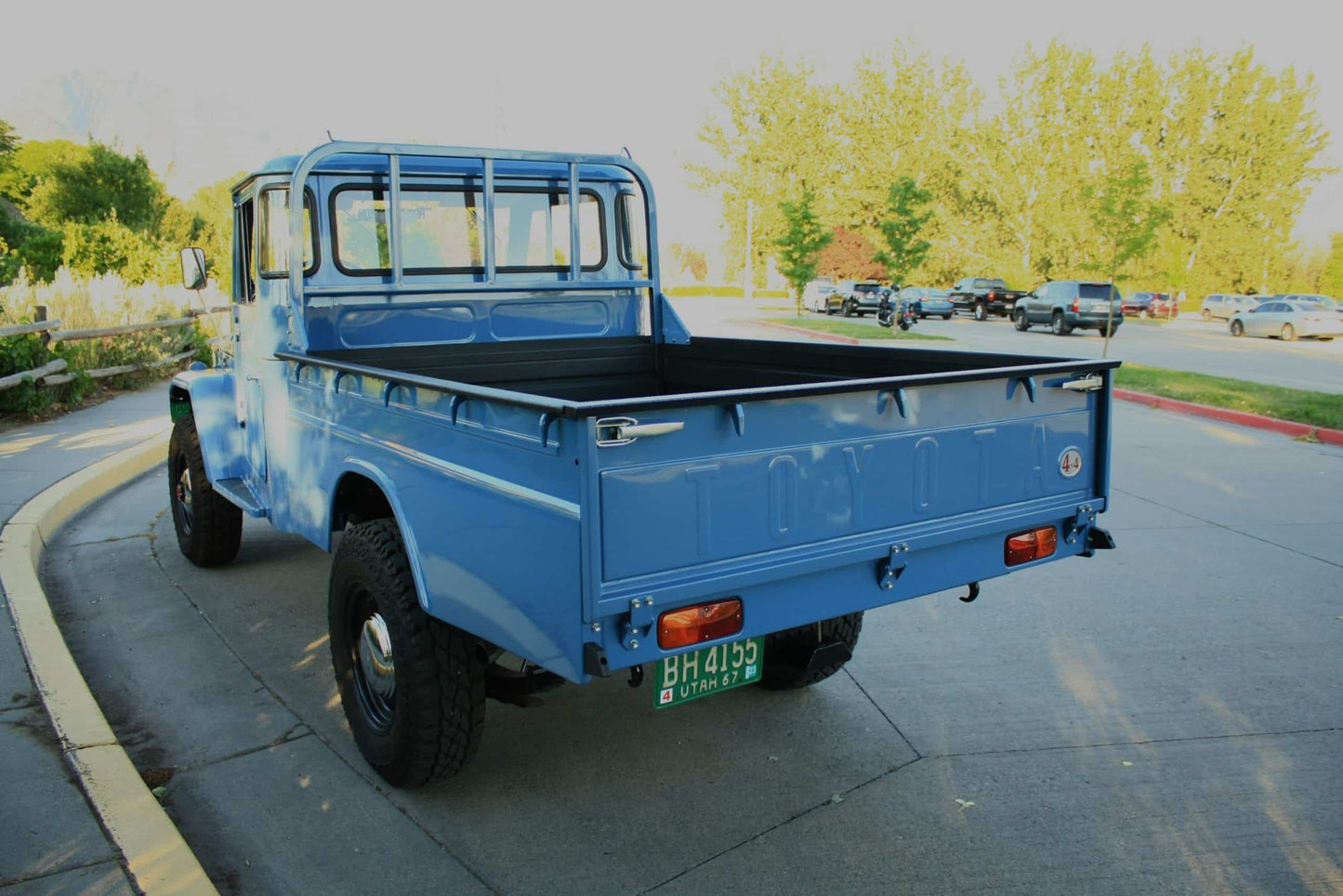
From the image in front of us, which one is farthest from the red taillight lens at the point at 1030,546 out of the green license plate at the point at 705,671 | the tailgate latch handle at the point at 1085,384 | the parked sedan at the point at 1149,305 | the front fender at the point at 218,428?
the parked sedan at the point at 1149,305

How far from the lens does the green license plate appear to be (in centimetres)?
310

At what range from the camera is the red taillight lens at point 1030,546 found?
12.2ft

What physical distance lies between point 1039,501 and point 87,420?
1096 cm

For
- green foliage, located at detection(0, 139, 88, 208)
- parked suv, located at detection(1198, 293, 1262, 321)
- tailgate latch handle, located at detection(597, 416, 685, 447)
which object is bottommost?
tailgate latch handle, located at detection(597, 416, 685, 447)

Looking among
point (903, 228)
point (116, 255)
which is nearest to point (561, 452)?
point (116, 255)

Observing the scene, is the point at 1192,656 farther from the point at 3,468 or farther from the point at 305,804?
the point at 3,468

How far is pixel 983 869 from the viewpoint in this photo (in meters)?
3.20

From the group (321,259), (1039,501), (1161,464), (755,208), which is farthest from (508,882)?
(755,208)

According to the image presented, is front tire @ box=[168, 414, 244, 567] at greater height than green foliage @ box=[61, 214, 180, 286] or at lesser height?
lesser

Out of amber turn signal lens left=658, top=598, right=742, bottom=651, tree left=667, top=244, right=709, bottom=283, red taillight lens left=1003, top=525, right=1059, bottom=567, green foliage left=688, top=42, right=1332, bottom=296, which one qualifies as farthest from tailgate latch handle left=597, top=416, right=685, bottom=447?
tree left=667, top=244, right=709, bottom=283

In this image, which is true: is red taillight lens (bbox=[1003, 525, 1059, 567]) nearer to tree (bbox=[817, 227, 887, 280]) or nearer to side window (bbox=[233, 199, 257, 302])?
side window (bbox=[233, 199, 257, 302])

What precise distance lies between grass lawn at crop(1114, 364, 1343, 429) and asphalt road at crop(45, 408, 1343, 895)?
7532 mm

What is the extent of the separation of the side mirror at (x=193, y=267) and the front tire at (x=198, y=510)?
31.5 inches

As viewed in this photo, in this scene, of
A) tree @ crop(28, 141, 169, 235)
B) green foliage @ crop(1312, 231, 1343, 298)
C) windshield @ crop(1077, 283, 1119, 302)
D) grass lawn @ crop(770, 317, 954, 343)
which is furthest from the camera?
green foliage @ crop(1312, 231, 1343, 298)
